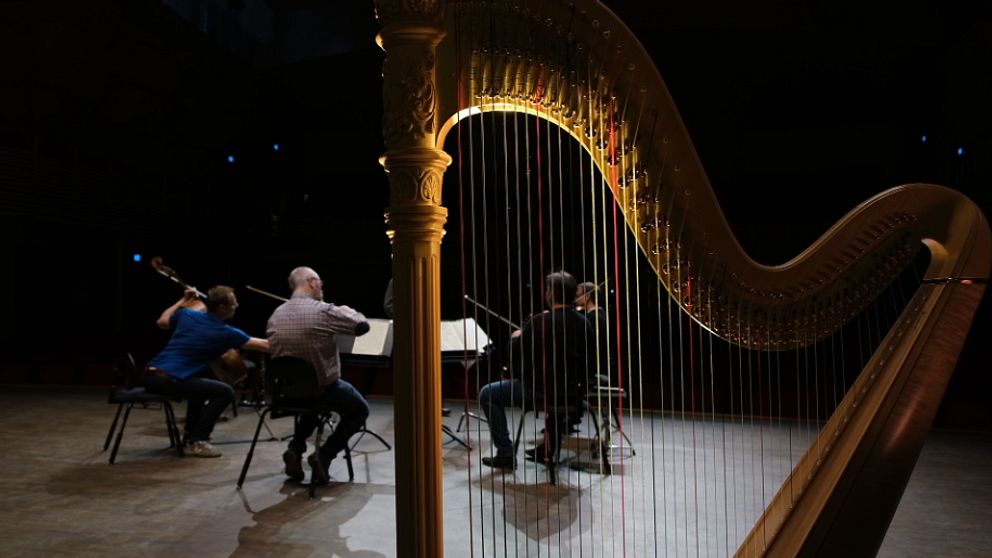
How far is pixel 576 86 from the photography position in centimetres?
139

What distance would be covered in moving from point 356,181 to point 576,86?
32.4 feet

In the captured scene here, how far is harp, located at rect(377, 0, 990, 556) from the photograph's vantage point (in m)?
1.35

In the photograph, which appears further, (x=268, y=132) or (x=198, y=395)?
(x=268, y=132)

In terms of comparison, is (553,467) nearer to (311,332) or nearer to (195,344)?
(311,332)

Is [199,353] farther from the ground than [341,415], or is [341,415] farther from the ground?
[199,353]

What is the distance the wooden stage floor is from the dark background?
331 centimetres

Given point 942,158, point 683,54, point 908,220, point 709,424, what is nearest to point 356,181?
point 683,54

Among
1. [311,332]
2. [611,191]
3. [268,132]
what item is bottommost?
[311,332]

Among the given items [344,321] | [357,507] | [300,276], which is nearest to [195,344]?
[300,276]

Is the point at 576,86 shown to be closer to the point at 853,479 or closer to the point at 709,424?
the point at 853,479

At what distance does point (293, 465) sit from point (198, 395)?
2.92ft

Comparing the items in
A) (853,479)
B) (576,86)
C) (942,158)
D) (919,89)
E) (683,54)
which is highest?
(683,54)

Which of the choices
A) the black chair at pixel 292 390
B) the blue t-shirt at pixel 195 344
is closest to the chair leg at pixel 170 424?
the blue t-shirt at pixel 195 344

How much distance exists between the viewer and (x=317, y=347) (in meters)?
3.62
